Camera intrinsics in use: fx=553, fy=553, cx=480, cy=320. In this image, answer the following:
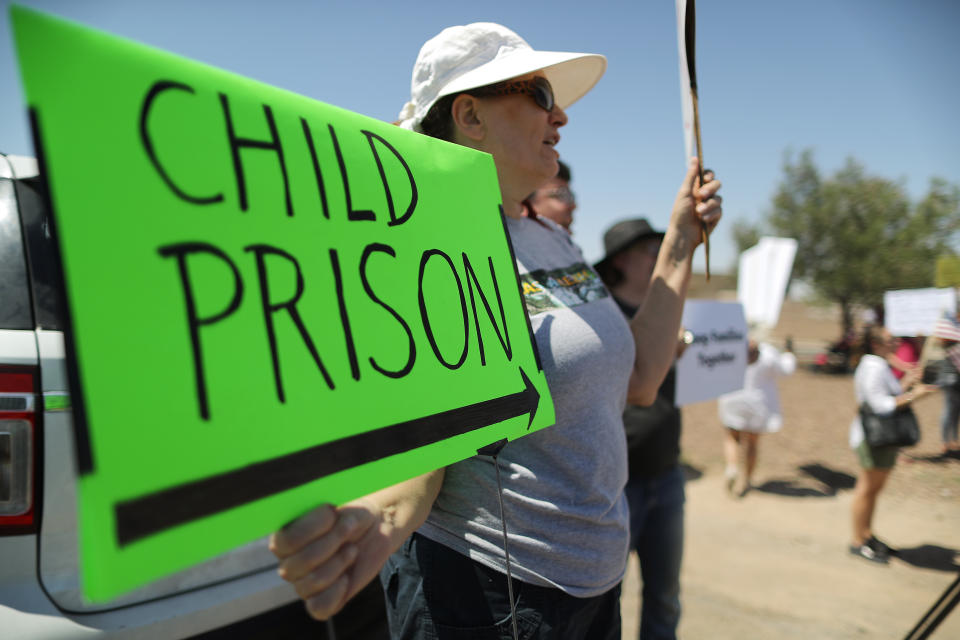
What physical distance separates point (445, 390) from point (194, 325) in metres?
0.36

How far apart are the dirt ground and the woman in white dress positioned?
11.0 inches

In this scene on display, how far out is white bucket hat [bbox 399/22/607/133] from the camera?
1.21 meters

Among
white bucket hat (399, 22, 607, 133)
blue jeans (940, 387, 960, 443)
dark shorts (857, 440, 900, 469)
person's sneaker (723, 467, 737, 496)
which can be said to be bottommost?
blue jeans (940, 387, 960, 443)

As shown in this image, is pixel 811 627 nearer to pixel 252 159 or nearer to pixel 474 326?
pixel 474 326

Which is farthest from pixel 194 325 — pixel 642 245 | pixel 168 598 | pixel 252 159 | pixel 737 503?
pixel 737 503

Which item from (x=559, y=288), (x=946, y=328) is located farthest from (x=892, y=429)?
(x=559, y=288)

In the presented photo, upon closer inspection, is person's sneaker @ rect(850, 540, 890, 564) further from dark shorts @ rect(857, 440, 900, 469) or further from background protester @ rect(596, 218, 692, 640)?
background protester @ rect(596, 218, 692, 640)

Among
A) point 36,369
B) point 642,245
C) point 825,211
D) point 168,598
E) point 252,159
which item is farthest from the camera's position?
point 825,211

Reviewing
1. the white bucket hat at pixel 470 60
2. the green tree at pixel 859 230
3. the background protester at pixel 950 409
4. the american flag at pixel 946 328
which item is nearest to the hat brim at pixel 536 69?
the white bucket hat at pixel 470 60

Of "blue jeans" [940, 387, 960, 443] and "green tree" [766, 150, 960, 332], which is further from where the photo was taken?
"green tree" [766, 150, 960, 332]

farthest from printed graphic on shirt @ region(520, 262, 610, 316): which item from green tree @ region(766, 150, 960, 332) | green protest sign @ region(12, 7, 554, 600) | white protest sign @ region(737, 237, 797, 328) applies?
green tree @ region(766, 150, 960, 332)

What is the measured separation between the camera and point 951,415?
22.6 ft

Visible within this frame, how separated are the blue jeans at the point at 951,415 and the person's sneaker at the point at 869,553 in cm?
423

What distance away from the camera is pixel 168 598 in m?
1.42
